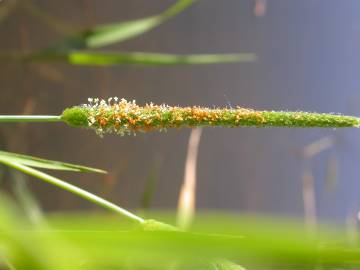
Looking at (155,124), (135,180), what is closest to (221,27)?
(135,180)

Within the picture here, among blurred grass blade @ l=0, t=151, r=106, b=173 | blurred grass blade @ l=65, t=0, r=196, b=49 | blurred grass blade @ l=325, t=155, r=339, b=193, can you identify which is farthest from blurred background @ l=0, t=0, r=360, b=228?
blurred grass blade @ l=0, t=151, r=106, b=173

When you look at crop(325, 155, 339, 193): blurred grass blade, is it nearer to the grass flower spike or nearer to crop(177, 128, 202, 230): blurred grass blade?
crop(177, 128, 202, 230): blurred grass blade

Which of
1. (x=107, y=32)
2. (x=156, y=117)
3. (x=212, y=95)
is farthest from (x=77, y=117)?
(x=212, y=95)

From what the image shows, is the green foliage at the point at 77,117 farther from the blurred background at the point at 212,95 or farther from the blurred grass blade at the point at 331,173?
the blurred grass blade at the point at 331,173

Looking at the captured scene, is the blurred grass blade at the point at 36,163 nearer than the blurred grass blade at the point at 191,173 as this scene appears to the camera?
Yes

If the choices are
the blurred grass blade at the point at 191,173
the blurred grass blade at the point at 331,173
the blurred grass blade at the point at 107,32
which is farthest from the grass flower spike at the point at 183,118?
the blurred grass blade at the point at 331,173

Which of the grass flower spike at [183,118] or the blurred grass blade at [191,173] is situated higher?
the blurred grass blade at [191,173]

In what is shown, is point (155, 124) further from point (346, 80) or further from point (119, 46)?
point (346, 80)

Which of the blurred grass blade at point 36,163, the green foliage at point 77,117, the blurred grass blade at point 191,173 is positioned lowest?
the green foliage at point 77,117

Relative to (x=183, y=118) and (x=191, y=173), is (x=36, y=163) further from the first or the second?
(x=191, y=173)

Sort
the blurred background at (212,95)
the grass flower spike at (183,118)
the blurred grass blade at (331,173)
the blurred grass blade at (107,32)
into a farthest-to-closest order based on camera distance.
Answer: the blurred grass blade at (331,173) → the blurred background at (212,95) → the blurred grass blade at (107,32) → the grass flower spike at (183,118)
